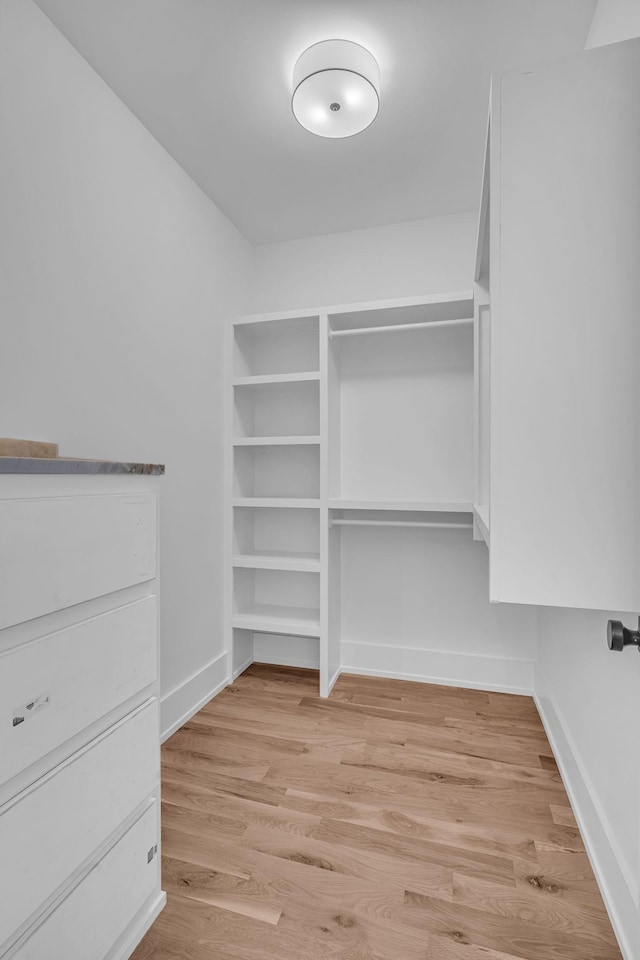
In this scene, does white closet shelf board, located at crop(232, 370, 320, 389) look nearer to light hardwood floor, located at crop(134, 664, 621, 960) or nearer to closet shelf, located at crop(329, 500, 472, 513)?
closet shelf, located at crop(329, 500, 472, 513)

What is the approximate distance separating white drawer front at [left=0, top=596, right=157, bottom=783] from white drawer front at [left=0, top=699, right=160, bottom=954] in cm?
7

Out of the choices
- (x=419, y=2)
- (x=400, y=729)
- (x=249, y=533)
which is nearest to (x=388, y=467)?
(x=249, y=533)

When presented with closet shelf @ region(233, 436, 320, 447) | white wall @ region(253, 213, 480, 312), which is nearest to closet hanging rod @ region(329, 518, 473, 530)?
closet shelf @ region(233, 436, 320, 447)

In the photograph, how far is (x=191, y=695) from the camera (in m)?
2.24

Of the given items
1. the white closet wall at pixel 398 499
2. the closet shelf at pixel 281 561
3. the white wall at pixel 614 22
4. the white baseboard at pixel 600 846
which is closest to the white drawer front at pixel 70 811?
the white baseboard at pixel 600 846

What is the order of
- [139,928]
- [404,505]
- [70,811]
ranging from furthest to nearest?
1. [404,505]
2. [139,928]
3. [70,811]

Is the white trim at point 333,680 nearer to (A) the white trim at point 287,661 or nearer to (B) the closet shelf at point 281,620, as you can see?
(A) the white trim at point 287,661

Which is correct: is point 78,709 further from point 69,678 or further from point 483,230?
point 483,230

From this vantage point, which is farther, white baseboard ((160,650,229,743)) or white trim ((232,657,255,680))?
white trim ((232,657,255,680))

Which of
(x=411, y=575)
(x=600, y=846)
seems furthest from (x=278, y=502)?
(x=600, y=846)

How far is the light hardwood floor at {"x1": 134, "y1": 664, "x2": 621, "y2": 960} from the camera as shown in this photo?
1.17m

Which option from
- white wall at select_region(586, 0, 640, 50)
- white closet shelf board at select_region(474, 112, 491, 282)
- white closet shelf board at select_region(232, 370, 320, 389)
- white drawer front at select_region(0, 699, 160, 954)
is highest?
white wall at select_region(586, 0, 640, 50)

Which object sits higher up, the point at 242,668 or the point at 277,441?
the point at 277,441

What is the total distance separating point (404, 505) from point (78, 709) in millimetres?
1727
